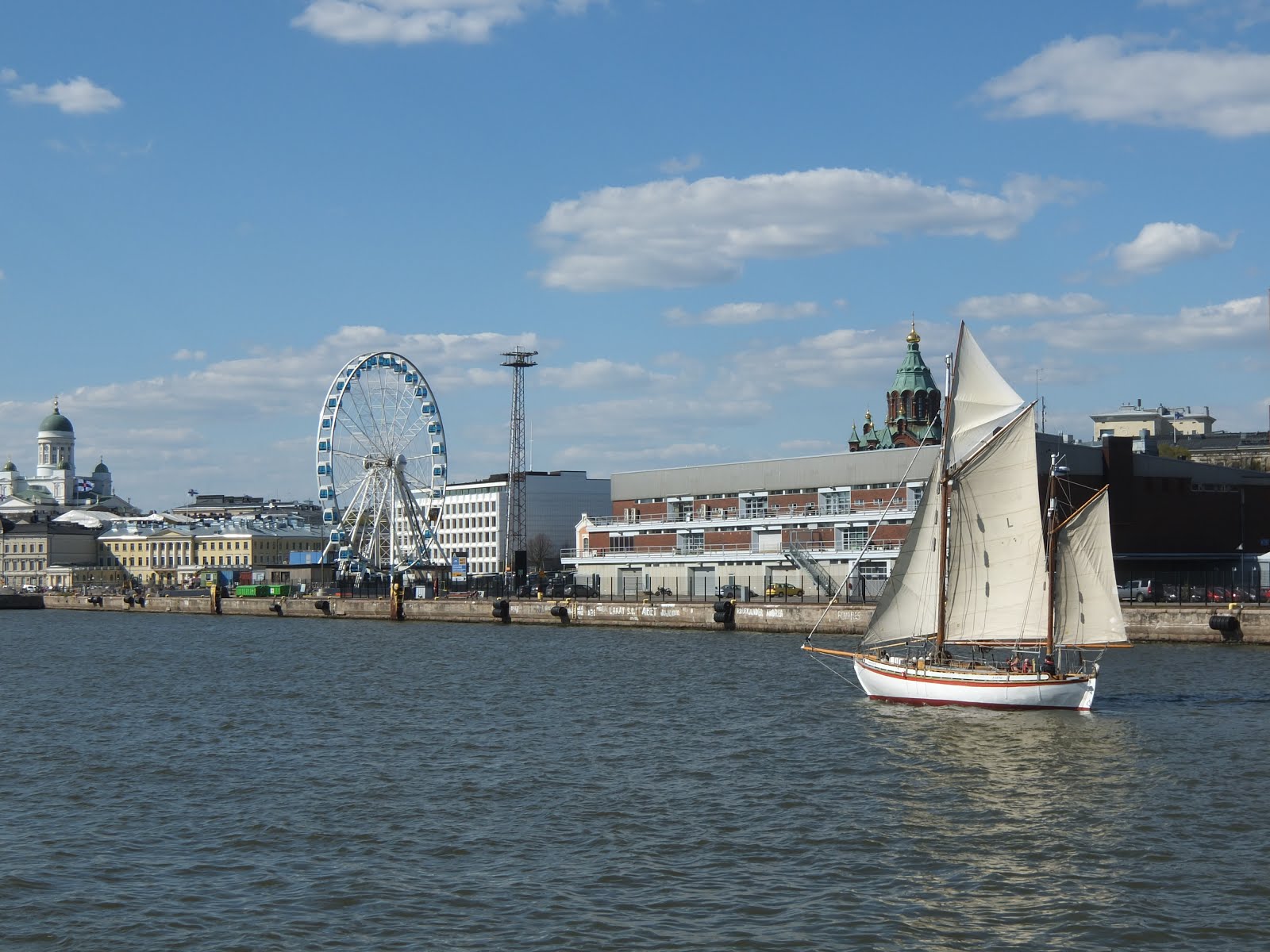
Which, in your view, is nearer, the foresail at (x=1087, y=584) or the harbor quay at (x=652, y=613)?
the foresail at (x=1087, y=584)

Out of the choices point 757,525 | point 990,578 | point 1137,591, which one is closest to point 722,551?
point 757,525

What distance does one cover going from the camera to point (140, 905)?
27.7 m

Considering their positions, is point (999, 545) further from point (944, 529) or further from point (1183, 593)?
point (1183, 593)

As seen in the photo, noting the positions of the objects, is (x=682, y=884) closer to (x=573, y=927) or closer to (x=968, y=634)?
(x=573, y=927)

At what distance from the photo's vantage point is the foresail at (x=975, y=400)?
2190 inches

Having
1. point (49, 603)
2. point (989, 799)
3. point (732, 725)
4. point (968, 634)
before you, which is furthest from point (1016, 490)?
point (49, 603)

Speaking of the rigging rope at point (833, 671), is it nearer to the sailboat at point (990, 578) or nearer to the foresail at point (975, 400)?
the sailboat at point (990, 578)

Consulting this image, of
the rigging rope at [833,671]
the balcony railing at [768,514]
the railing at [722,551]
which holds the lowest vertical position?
the rigging rope at [833,671]

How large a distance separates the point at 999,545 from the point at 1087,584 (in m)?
3.58

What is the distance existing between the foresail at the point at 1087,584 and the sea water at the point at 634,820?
10.0 ft

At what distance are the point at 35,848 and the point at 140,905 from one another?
5984mm

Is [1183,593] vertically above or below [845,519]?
below

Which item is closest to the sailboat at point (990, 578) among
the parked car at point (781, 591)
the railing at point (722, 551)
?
the railing at point (722, 551)

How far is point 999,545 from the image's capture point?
55469 millimetres
